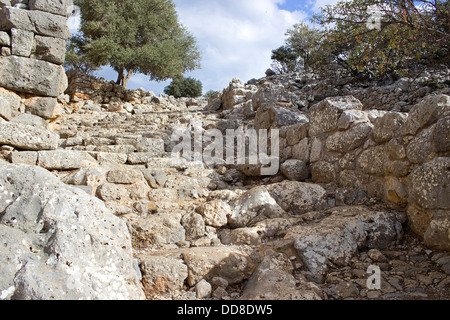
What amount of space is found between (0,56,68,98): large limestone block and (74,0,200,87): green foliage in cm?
1240

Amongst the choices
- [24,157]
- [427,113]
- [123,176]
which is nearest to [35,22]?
[24,157]

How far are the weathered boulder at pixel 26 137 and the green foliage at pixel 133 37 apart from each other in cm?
1310

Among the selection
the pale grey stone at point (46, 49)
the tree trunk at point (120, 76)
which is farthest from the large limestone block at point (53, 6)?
the tree trunk at point (120, 76)

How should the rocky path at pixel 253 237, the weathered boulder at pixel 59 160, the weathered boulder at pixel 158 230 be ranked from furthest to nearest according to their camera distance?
the weathered boulder at pixel 59 160 → the weathered boulder at pixel 158 230 → the rocky path at pixel 253 237

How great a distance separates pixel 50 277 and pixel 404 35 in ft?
23.7

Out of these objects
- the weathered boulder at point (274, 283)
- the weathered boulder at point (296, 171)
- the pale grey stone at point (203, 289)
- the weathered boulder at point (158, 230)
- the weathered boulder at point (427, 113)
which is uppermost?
the weathered boulder at point (427, 113)

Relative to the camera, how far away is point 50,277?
161cm

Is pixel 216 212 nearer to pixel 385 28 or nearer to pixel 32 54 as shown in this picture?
pixel 32 54

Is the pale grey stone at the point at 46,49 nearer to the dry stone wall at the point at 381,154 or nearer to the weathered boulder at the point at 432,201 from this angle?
the dry stone wall at the point at 381,154

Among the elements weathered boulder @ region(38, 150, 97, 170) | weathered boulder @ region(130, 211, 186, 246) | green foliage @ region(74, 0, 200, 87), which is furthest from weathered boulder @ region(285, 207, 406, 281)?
green foliage @ region(74, 0, 200, 87)

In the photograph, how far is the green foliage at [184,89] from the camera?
26.9 m

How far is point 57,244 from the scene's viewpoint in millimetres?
1774

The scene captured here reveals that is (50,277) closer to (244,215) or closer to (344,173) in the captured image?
(244,215)

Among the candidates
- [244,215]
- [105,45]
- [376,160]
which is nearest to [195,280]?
[244,215]
